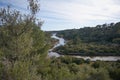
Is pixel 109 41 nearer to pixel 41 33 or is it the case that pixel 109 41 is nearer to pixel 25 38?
pixel 41 33

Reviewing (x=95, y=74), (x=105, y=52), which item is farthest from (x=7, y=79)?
(x=105, y=52)

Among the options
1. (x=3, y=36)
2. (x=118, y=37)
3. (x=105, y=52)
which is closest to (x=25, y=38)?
(x=3, y=36)

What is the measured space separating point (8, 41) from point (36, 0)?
1.98 metres

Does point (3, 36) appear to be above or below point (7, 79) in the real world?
above

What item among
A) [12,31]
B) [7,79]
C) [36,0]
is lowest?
[7,79]

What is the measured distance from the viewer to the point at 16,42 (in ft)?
24.3

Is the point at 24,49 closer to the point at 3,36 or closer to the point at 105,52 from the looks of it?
the point at 3,36

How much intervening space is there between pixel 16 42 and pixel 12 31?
552 mm

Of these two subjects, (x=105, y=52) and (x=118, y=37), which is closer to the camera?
(x=105, y=52)

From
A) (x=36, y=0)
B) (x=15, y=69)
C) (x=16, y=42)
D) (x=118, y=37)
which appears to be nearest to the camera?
(x=15, y=69)

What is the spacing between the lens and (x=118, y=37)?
3071 inches

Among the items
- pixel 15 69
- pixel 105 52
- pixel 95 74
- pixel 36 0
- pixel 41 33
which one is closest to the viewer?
pixel 15 69

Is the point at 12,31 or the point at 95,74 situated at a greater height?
the point at 12,31

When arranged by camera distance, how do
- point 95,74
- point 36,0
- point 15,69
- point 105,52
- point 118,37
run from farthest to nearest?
1. point 118,37
2. point 105,52
3. point 95,74
4. point 36,0
5. point 15,69
